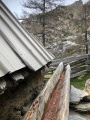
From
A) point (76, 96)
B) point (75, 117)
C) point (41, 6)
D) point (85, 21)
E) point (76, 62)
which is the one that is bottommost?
point (76, 62)

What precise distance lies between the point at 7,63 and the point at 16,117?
104 cm

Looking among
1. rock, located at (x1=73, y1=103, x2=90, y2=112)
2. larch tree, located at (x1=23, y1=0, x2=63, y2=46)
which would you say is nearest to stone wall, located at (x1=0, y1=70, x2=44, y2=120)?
rock, located at (x1=73, y1=103, x2=90, y2=112)

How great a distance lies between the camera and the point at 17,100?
7.75 ft

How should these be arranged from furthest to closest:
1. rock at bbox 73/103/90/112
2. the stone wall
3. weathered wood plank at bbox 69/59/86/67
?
weathered wood plank at bbox 69/59/86/67, rock at bbox 73/103/90/112, the stone wall

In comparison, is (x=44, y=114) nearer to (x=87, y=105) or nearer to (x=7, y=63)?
(x=7, y=63)

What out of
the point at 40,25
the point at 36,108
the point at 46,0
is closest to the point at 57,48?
the point at 40,25

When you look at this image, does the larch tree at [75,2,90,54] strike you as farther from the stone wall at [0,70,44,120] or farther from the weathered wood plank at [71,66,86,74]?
the stone wall at [0,70,44,120]

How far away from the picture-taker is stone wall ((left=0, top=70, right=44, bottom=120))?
80.9 inches

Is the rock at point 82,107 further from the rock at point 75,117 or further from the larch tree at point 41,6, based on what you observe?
the larch tree at point 41,6

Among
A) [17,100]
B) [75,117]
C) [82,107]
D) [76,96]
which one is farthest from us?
[76,96]

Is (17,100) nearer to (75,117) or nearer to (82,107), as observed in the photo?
(75,117)

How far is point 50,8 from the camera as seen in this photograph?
14.1 m

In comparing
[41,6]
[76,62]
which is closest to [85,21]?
[41,6]

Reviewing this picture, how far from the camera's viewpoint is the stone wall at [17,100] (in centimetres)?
205
